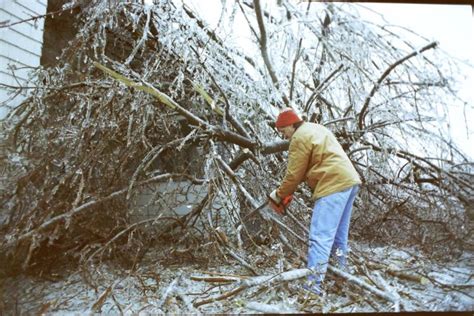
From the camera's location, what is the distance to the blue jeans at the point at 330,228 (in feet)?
6.11

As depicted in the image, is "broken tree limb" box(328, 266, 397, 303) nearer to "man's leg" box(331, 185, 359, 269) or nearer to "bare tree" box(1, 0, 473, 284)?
"man's leg" box(331, 185, 359, 269)

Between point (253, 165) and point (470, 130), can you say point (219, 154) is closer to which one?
point (253, 165)

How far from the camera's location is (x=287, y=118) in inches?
82.5

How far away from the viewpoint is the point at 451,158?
6.79 feet

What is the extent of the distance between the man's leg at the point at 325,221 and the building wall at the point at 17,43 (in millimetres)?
1624

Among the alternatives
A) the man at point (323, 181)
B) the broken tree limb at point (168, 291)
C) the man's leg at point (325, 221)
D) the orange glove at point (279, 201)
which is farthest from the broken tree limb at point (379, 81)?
the broken tree limb at point (168, 291)

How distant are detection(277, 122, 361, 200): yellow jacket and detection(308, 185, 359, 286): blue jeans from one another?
1.8 inches

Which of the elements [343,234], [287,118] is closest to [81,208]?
[287,118]

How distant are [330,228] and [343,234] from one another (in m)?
0.09

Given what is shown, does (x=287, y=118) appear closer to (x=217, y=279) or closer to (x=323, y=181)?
(x=323, y=181)

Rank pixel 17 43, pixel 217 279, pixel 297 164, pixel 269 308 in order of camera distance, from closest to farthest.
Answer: pixel 269 308 < pixel 217 279 < pixel 297 164 < pixel 17 43

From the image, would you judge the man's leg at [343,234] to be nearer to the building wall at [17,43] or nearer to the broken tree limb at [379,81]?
the broken tree limb at [379,81]

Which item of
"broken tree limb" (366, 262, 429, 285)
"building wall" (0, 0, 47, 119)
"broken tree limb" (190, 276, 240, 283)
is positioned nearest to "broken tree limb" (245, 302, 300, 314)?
"broken tree limb" (190, 276, 240, 283)

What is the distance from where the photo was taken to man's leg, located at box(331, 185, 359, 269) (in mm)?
1895
